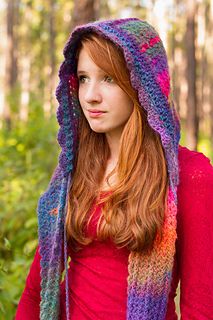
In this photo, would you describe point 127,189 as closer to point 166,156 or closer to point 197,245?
point 166,156

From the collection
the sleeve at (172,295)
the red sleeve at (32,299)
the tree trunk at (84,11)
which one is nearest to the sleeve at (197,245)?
the sleeve at (172,295)

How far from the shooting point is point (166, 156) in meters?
2.32

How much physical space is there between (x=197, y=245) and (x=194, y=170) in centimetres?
27

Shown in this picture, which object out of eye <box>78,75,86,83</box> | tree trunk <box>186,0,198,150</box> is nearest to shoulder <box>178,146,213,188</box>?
eye <box>78,75,86,83</box>

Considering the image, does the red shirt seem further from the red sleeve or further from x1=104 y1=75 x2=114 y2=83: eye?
x1=104 y1=75 x2=114 y2=83: eye

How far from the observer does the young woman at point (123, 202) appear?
7.23 feet

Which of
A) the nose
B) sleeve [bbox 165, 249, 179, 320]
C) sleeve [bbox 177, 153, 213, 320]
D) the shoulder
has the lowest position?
sleeve [bbox 165, 249, 179, 320]

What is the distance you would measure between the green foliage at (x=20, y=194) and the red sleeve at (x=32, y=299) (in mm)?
392

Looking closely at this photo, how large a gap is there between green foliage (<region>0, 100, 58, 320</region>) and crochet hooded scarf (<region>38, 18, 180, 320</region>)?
51cm

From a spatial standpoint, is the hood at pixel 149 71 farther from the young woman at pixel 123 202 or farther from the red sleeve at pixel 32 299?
the red sleeve at pixel 32 299

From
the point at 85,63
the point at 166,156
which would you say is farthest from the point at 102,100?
the point at 166,156

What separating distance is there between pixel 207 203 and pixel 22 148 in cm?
788

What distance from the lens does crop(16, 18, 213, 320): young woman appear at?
7.23ft

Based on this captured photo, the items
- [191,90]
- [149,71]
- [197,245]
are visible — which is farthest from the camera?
[191,90]
